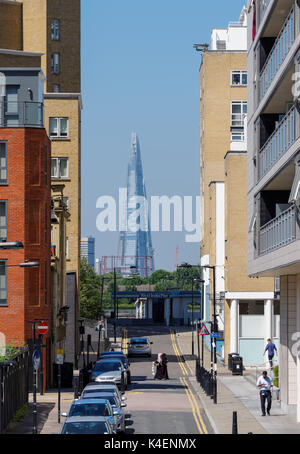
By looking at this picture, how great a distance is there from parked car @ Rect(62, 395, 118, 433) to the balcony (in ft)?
77.7

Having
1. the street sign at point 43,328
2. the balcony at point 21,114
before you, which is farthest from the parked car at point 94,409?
the balcony at point 21,114

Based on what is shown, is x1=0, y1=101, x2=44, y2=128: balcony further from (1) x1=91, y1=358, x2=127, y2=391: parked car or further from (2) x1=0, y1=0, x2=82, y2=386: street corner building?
(1) x1=91, y1=358, x2=127, y2=391: parked car

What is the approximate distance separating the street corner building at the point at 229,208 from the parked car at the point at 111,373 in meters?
9.43

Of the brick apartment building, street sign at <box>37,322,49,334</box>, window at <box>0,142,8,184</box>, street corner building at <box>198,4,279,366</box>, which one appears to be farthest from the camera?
street corner building at <box>198,4,279,366</box>

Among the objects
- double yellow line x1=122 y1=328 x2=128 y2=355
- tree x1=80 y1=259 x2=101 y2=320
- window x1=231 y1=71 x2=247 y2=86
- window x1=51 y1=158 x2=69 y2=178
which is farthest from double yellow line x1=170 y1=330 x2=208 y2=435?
window x1=231 y1=71 x2=247 y2=86

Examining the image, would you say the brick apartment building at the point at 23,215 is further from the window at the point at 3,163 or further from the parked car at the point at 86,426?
the parked car at the point at 86,426

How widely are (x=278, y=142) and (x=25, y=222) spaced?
17.7m

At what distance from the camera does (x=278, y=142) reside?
37750mm

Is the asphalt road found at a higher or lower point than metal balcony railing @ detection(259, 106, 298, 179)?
lower

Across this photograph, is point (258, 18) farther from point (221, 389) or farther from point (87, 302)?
point (87, 302)

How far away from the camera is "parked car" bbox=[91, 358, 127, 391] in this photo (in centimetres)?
5041

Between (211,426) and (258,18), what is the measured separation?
18.1 metres

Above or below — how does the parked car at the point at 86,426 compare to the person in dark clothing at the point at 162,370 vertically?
above

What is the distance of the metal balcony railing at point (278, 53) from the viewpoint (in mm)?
34963
